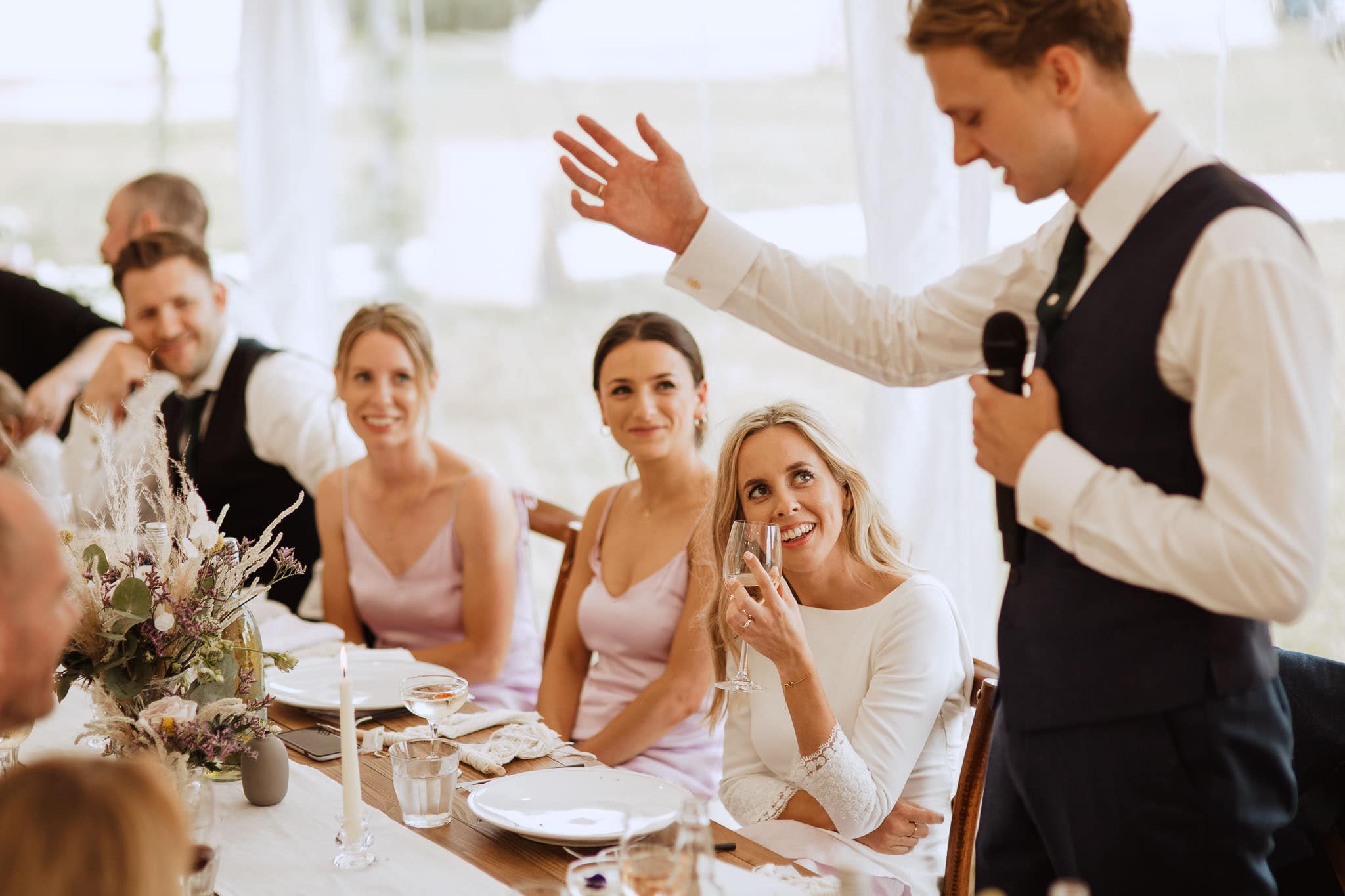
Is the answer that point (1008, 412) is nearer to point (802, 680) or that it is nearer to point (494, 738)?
point (802, 680)

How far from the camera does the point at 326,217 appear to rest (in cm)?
489

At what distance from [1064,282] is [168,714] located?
1227 mm

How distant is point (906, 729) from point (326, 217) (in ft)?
12.2

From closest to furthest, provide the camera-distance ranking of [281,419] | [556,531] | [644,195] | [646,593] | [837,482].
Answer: [644,195] < [837,482] < [646,593] < [556,531] < [281,419]

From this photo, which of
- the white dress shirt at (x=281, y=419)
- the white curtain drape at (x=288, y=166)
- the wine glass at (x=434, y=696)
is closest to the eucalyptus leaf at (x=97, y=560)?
the wine glass at (x=434, y=696)

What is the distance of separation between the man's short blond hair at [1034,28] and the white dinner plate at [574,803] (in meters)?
0.93

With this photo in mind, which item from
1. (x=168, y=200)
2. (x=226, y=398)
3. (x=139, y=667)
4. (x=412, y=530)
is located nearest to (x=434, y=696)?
(x=139, y=667)

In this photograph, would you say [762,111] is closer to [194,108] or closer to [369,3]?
[369,3]

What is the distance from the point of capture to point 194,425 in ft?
11.4

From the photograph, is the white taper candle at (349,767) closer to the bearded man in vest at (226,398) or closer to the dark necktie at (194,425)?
the bearded man in vest at (226,398)

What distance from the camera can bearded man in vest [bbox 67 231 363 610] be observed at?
333 centimetres

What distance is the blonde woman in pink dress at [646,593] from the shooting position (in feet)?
8.24

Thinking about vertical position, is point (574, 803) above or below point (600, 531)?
below

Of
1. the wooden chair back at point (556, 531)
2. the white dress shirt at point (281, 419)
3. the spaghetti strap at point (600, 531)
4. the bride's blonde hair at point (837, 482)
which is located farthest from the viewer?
the white dress shirt at point (281, 419)
